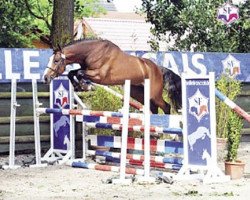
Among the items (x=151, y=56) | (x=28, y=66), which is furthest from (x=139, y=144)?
(x=151, y=56)

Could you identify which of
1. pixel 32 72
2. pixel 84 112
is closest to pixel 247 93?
pixel 32 72

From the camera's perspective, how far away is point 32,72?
1400cm

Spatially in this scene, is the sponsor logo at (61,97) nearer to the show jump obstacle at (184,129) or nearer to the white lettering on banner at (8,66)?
the show jump obstacle at (184,129)

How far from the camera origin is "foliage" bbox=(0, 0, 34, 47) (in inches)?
949

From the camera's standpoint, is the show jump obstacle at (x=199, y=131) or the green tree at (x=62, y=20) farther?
the green tree at (x=62, y=20)

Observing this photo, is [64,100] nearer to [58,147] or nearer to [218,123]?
[58,147]

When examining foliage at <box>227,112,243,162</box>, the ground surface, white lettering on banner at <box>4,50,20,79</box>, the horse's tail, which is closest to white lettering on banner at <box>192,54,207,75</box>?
the horse's tail

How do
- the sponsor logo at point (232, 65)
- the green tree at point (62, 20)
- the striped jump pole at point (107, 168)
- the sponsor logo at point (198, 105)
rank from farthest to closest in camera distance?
1. the sponsor logo at point (232, 65)
2. the green tree at point (62, 20)
3. the striped jump pole at point (107, 168)
4. the sponsor logo at point (198, 105)

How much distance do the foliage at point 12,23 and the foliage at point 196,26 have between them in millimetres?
4218

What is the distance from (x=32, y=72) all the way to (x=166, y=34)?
10301 mm

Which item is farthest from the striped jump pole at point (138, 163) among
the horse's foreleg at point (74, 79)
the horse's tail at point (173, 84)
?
the horse's foreleg at point (74, 79)

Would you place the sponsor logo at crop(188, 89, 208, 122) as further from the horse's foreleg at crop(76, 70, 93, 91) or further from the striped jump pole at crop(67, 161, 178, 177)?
the horse's foreleg at crop(76, 70, 93, 91)

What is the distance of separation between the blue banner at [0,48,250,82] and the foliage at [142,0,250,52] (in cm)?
464

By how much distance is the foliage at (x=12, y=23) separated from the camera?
79.0 ft
